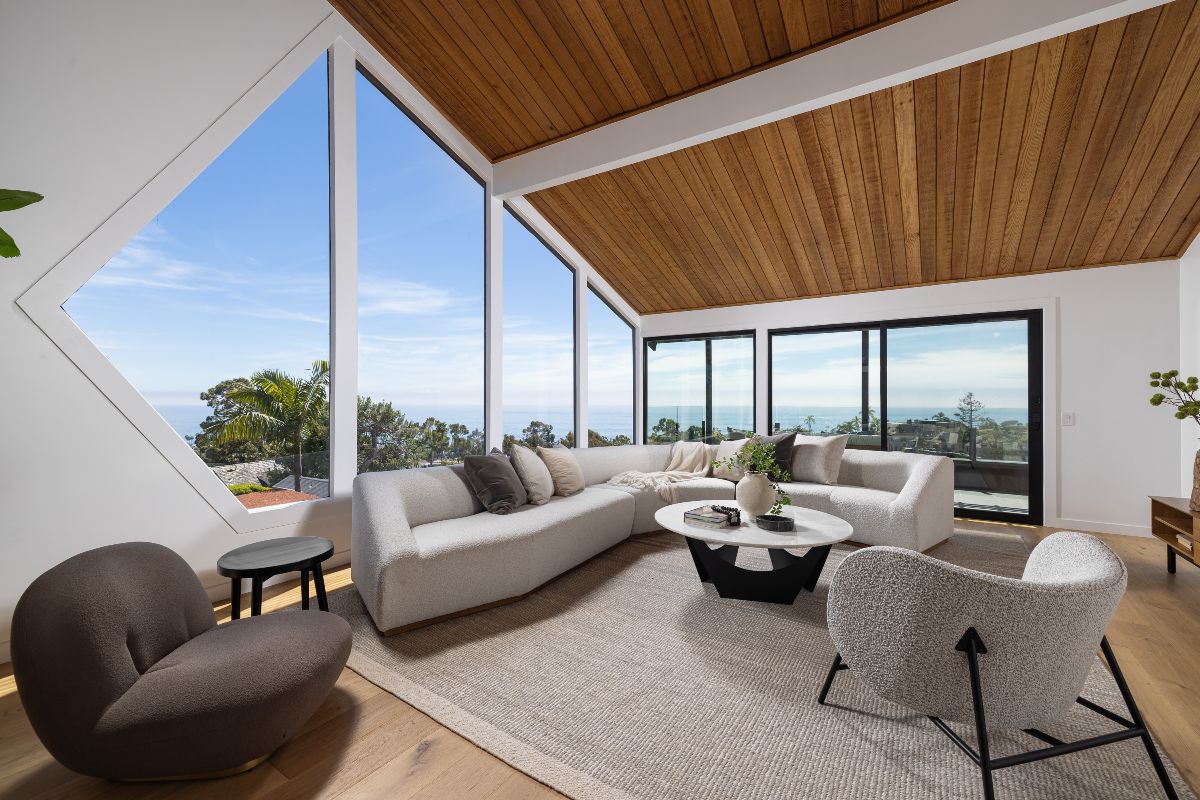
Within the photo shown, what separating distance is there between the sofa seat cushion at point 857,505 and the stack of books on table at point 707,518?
118cm

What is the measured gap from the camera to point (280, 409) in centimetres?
319

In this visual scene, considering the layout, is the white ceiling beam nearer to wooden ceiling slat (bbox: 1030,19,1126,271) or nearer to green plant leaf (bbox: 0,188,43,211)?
wooden ceiling slat (bbox: 1030,19,1126,271)

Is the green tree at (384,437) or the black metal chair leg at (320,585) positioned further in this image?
the green tree at (384,437)

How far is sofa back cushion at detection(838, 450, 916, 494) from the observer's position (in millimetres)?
4102

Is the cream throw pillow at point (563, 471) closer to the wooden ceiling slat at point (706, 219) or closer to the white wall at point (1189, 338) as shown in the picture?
the wooden ceiling slat at point (706, 219)

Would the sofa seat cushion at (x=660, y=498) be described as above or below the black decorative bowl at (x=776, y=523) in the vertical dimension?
below

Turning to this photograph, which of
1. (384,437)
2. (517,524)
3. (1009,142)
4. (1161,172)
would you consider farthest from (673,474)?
(1161,172)

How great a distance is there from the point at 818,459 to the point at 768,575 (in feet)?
6.58

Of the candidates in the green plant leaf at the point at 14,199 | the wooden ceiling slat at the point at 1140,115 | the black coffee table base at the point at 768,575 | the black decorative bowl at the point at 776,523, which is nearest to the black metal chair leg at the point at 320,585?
the green plant leaf at the point at 14,199

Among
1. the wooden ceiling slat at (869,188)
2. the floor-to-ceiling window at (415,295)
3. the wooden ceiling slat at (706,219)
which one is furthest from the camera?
the wooden ceiling slat at (706,219)

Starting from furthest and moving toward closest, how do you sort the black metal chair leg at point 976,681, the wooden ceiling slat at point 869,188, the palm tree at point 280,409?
1. the wooden ceiling slat at point 869,188
2. the palm tree at point 280,409
3. the black metal chair leg at point 976,681

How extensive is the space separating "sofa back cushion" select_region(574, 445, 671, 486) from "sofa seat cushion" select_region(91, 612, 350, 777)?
2.87 meters

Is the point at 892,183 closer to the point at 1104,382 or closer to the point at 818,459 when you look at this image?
the point at 818,459

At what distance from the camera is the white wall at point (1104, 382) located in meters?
4.11
